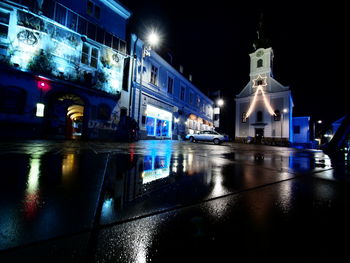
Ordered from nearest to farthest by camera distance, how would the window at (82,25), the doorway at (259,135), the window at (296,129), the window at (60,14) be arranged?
the window at (60,14) < the window at (82,25) < the doorway at (259,135) < the window at (296,129)

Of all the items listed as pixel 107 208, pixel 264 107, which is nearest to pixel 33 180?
pixel 107 208

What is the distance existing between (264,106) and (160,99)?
72.0 ft

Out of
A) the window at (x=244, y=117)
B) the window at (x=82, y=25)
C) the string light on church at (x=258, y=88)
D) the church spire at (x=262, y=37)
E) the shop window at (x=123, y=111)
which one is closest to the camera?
the window at (x=82, y=25)

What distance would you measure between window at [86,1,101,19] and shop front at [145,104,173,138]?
867 cm

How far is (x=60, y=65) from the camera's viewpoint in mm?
10555

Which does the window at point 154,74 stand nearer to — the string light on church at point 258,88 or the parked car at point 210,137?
the parked car at point 210,137

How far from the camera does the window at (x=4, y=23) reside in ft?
29.6

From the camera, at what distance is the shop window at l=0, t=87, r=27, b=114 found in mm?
9086

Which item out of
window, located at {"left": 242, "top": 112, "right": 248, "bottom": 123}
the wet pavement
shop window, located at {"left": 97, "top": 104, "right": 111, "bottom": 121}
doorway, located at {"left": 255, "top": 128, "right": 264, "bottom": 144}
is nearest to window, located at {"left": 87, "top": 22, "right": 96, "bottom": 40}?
shop window, located at {"left": 97, "top": 104, "right": 111, "bottom": 121}

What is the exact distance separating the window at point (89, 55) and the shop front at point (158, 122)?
19.9ft

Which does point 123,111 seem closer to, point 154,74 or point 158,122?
point 158,122

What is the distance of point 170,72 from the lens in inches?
768

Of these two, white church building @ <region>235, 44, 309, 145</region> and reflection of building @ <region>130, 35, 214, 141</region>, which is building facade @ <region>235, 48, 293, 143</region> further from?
reflection of building @ <region>130, 35, 214, 141</region>

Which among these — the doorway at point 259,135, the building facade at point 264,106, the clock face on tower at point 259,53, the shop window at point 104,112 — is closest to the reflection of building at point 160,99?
the shop window at point 104,112
